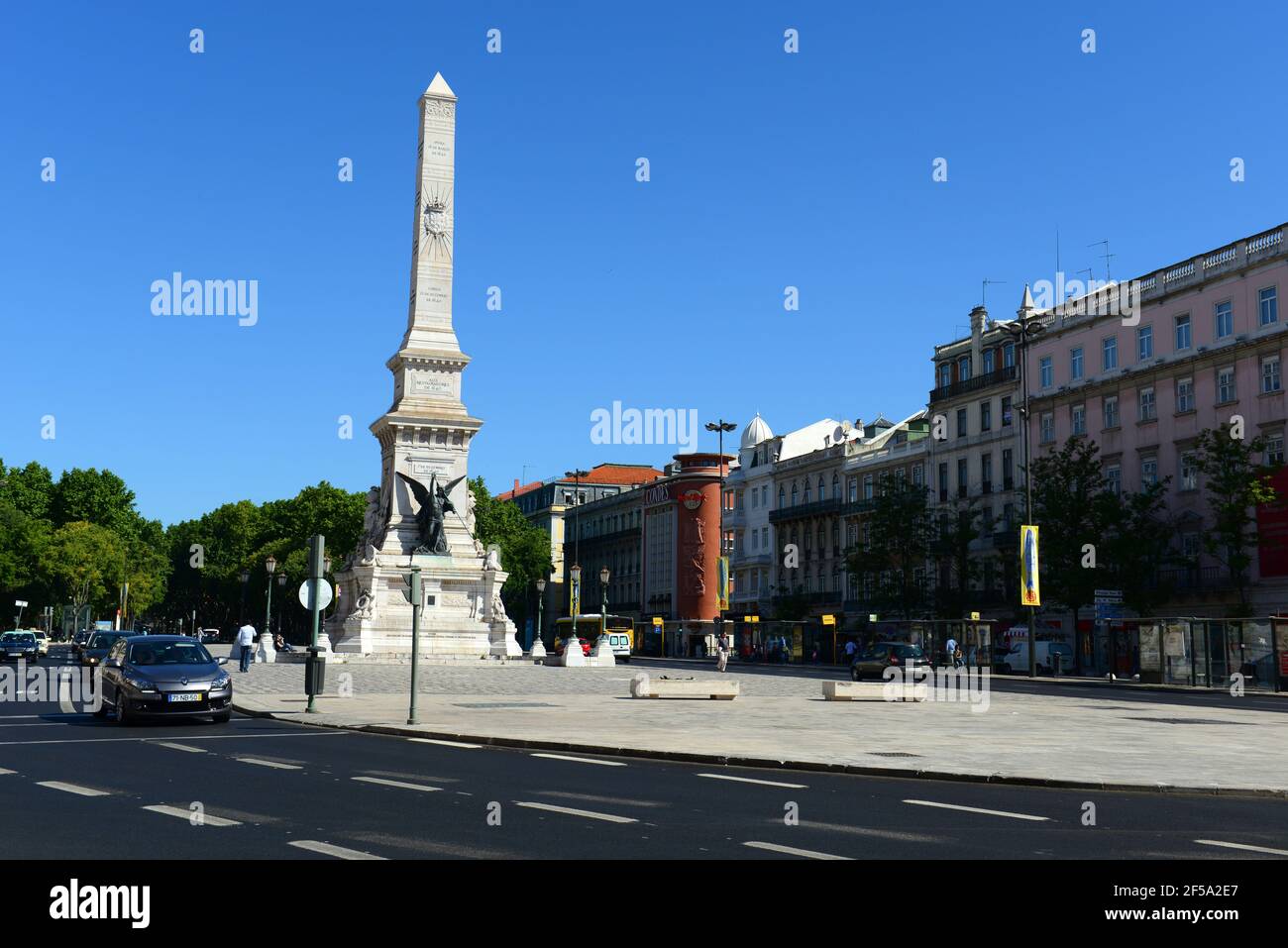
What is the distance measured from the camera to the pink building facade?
52969 mm

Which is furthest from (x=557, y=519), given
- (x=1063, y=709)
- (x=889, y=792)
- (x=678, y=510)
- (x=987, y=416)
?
(x=889, y=792)

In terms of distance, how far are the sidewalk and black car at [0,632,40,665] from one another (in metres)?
30.8

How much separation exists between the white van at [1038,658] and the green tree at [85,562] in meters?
69.2

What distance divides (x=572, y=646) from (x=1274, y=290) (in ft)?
104

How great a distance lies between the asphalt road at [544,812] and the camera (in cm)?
998

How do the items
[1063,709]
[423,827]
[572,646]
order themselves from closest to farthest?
[423,827] → [1063,709] → [572,646]

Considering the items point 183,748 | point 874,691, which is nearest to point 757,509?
point 874,691

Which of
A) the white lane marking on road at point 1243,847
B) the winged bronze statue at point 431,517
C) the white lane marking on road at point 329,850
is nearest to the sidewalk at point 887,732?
the white lane marking on road at point 1243,847

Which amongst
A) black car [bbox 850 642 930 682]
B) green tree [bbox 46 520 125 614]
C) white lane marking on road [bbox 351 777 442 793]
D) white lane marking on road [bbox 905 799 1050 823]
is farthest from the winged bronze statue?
green tree [bbox 46 520 125 614]

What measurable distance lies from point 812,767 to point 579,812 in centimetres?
517

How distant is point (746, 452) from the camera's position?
344ft

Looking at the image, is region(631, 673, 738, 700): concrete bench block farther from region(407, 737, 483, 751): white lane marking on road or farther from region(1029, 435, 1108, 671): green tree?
region(1029, 435, 1108, 671): green tree
